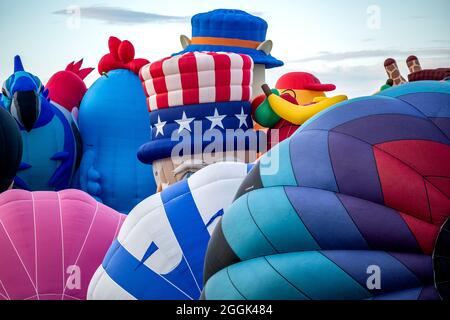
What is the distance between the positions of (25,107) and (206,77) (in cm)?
318

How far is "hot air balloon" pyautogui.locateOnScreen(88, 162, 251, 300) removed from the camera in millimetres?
4836

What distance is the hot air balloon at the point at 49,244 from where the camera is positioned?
217 inches

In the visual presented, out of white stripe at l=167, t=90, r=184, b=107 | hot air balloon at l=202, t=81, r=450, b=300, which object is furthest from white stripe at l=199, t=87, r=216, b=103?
hot air balloon at l=202, t=81, r=450, b=300

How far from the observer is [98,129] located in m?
11.0

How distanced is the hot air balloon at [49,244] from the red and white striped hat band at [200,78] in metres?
1.91

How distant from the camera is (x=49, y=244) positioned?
18.8ft

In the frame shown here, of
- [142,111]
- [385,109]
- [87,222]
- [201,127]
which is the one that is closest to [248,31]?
[142,111]

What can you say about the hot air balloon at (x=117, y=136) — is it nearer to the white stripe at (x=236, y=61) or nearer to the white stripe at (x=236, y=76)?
the white stripe at (x=236, y=76)

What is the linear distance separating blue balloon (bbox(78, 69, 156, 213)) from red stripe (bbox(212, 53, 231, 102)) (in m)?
3.08

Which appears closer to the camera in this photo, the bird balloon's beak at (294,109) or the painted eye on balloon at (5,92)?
the bird balloon's beak at (294,109)

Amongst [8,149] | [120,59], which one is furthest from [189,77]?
[120,59]

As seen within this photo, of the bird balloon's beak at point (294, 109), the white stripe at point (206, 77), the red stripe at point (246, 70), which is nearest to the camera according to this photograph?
the white stripe at point (206, 77)

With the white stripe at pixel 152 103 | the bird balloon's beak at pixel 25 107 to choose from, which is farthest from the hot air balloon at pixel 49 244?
the bird balloon's beak at pixel 25 107
